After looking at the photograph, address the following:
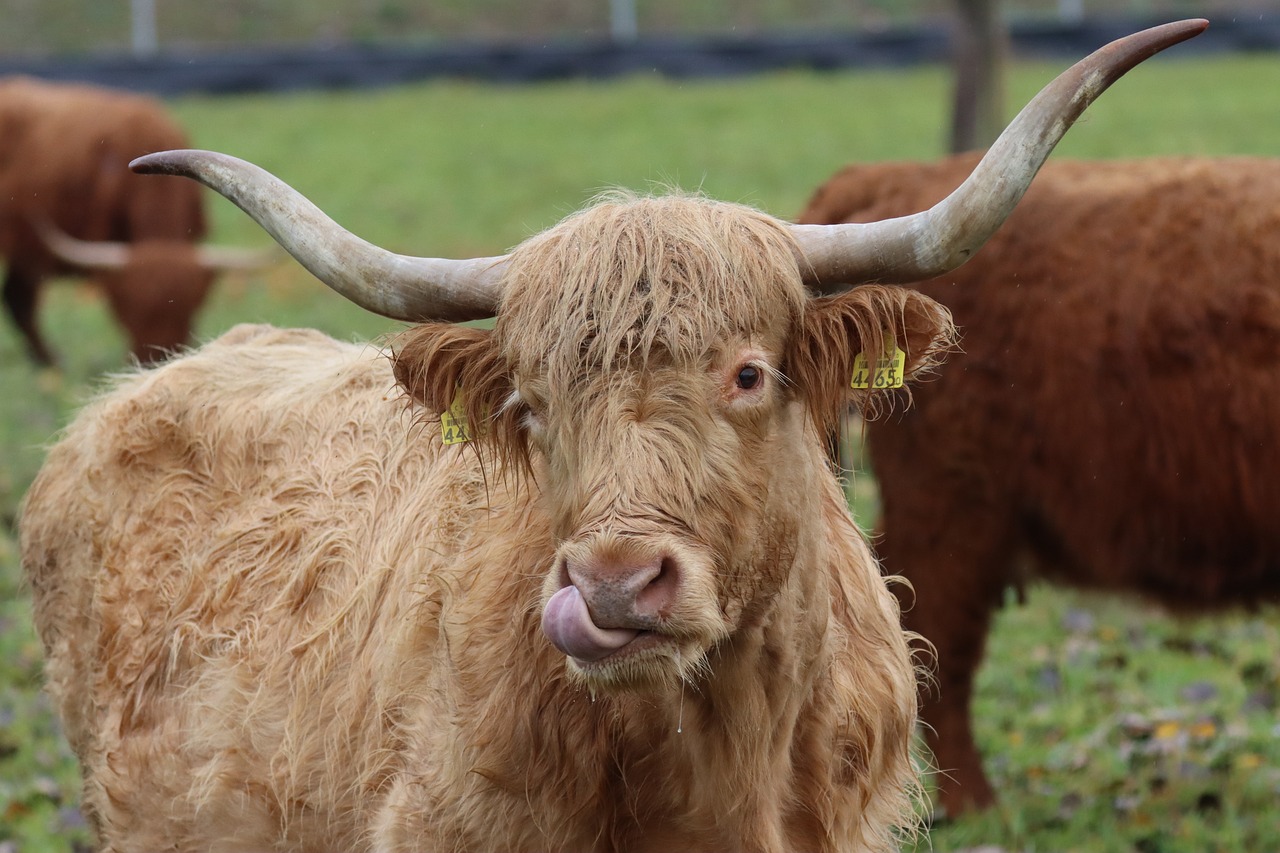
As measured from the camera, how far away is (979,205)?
2.88m

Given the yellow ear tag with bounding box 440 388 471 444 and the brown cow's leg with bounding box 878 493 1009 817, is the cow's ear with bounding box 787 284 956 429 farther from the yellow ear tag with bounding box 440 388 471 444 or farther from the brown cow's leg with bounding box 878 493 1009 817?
the brown cow's leg with bounding box 878 493 1009 817

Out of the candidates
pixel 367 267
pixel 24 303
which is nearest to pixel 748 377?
pixel 367 267

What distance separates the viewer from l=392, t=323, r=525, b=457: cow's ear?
312 centimetres

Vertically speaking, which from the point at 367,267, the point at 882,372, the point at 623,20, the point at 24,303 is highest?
the point at 367,267

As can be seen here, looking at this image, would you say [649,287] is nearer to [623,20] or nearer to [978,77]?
[978,77]

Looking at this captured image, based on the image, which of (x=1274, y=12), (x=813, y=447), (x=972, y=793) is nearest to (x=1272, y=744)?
(x=972, y=793)

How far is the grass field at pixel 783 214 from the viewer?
18.2ft

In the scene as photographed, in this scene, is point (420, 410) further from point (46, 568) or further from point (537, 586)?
point (46, 568)

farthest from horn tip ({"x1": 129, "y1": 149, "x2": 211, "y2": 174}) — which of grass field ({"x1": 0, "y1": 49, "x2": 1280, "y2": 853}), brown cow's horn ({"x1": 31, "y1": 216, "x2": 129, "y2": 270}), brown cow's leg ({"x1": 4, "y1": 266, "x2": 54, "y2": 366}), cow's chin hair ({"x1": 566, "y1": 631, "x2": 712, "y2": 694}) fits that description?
brown cow's leg ({"x1": 4, "y1": 266, "x2": 54, "y2": 366})

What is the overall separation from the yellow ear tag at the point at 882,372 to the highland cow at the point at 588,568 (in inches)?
1.2

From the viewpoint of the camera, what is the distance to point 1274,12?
2172 cm

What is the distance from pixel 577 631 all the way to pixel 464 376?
0.79 meters

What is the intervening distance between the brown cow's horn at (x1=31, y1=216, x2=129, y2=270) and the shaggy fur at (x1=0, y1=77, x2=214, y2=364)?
0.08 metres

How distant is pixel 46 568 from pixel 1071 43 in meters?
18.4
